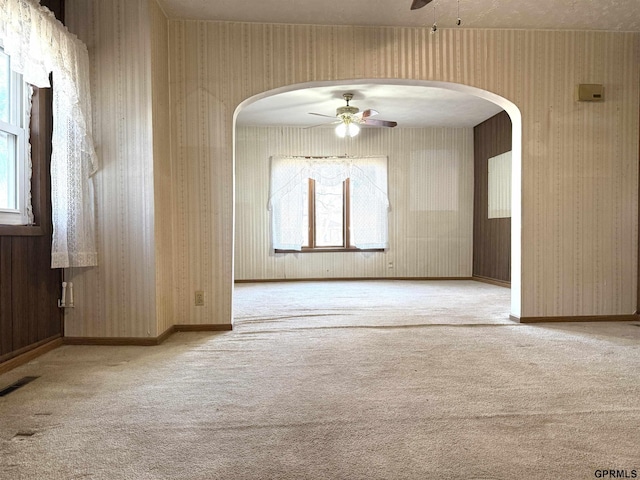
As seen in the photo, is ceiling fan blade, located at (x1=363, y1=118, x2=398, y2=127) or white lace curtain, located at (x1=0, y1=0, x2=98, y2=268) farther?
ceiling fan blade, located at (x1=363, y1=118, x2=398, y2=127)

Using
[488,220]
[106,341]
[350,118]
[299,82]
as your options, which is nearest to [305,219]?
[350,118]

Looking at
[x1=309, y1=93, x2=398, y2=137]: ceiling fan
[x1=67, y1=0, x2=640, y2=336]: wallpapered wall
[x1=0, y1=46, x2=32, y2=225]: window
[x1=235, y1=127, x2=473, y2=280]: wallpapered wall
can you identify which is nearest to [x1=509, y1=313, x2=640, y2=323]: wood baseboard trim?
[x1=67, y1=0, x2=640, y2=336]: wallpapered wall

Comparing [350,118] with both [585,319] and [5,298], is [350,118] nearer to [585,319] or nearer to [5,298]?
[585,319]

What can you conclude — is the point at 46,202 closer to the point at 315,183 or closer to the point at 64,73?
the point at 64,73

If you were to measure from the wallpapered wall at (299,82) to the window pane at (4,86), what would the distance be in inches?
21.2

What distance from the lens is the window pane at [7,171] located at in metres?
2.46

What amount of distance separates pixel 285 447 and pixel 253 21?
3.18 meters

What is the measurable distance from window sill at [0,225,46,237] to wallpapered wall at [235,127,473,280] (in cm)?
433

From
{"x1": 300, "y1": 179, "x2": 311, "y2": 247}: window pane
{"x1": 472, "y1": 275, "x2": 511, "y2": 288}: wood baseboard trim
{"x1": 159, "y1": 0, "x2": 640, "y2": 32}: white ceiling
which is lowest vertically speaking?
{"x1": 472, "y1": 275, "x2": 511, "y2": 288}: wood baseboard trim

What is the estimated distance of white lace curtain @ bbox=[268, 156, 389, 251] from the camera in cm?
705

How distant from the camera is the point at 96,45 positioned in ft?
9.60

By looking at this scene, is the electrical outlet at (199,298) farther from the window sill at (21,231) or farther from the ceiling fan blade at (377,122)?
the ceiling fan blade at (377,122)

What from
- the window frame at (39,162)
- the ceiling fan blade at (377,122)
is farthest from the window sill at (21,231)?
the ceiling fan blade at (377,122)

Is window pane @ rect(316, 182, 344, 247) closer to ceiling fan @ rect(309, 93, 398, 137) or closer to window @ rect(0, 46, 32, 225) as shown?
ceiling fan @ rect(309, 93, 398, 137)
